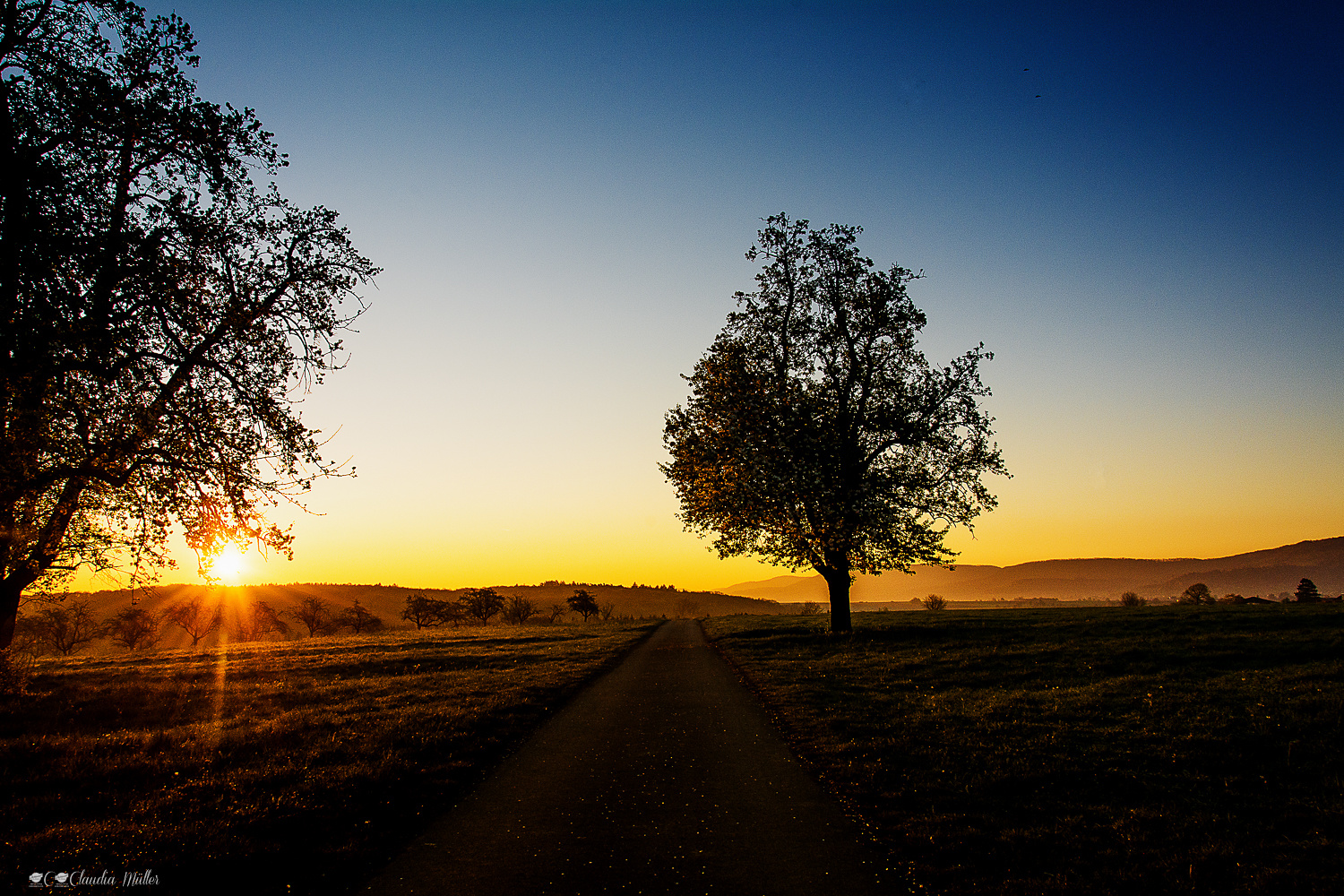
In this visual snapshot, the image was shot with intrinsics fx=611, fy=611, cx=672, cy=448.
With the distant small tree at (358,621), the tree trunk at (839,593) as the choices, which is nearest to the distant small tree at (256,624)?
the distant small tree at (358,621)

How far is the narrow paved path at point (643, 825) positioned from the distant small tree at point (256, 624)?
6774 cm

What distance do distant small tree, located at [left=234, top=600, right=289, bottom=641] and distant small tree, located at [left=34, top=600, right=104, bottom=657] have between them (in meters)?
11.5

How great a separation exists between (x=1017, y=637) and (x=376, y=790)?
28443mm

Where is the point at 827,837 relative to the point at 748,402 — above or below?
below

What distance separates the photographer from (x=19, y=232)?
13297mm

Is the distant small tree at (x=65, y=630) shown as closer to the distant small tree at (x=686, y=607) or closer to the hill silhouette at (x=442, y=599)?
the hill silhouette at (x=442, y=599)

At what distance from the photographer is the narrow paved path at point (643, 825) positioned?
6973mm

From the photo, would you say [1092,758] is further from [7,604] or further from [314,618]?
[314,618]

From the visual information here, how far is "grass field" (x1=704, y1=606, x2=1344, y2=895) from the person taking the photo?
7461 mm

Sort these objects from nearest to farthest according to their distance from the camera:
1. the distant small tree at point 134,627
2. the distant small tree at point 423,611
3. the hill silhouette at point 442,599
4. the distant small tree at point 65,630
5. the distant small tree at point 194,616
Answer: the distant small tree at point 65,630 → the distant small tree at point 134,627 → the distant small tree at point 194,616 → the distant small tree at point 423,611 → the hill silhouette at point 442,599

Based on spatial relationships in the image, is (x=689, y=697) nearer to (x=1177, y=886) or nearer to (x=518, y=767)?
(x=518, y=767)

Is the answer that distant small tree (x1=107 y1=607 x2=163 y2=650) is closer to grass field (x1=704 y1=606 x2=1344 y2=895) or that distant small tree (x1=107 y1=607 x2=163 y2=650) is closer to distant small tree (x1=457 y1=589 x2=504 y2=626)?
distant small tree (x1=457 y1=589 x2=504 y2=626)

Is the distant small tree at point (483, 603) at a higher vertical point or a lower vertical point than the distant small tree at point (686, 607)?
higher

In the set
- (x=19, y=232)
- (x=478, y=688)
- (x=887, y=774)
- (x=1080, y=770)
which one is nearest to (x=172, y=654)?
(x=478, y=688)
